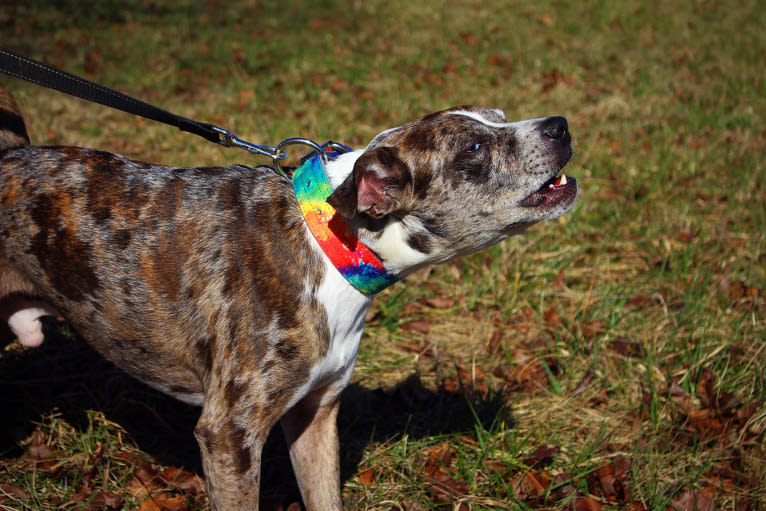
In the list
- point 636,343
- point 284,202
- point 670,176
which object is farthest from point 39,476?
point 670,176

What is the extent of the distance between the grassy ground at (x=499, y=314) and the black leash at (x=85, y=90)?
1.69 m

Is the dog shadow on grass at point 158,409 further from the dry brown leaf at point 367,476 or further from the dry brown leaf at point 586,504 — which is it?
the dry brown leaf at point 586,504

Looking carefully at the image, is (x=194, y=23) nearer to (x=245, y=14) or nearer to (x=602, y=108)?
(x=245, y=14)

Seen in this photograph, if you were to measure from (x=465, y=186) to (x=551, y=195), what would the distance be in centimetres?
39

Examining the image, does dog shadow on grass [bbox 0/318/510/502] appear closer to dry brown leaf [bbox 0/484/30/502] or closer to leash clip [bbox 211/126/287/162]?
dry brown leaf [bbox 0/484/30/502]

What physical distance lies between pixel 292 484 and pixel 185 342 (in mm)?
1152

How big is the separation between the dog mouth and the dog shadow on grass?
4.55ft

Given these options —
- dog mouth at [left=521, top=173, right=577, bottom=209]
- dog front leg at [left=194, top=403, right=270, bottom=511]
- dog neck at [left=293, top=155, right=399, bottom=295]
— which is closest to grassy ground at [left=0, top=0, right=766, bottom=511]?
dog front leg at [left=194, top=403, right=270, bottom=511]

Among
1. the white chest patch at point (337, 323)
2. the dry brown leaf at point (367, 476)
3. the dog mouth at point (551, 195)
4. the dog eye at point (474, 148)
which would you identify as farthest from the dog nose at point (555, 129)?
the dry brown leaf at point (367, 476)

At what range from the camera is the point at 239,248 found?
2822 millimetres

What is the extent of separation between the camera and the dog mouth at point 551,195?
292 centimetres

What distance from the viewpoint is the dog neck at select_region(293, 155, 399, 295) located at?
2750 millimetres

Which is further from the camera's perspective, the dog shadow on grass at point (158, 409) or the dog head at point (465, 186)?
the dog shadow on grass at point (158, 409)

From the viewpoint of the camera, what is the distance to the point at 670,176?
664cm
